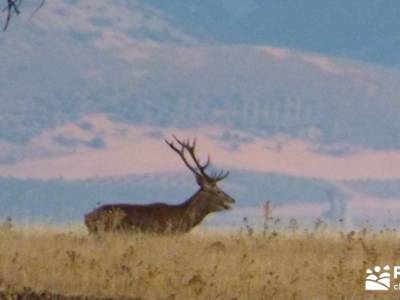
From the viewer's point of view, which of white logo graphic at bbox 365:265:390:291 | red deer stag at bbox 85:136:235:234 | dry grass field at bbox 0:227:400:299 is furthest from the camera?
red deer stag at bbox 85:136:235:234

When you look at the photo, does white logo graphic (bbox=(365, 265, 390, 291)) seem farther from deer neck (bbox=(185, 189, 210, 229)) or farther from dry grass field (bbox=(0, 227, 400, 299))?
deer neck (bbox=(185, 189, 210, 229))

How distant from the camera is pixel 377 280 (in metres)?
13.9

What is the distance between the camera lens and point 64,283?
1311cm

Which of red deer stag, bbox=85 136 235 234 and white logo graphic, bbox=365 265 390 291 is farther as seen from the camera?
red deer stag, bbox=85 136 235 234

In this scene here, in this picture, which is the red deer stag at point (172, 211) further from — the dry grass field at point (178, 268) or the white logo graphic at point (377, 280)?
the white logo graphic at point (377, 280)

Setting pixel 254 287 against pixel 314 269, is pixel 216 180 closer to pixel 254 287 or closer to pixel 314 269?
pixel 314 269

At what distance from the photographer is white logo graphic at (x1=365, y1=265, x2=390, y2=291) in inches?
530

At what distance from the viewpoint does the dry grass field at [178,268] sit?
12773mm

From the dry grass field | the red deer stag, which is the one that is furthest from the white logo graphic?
the red deer stag

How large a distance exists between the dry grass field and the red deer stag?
0.73 meters

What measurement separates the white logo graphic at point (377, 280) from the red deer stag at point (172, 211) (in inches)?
246

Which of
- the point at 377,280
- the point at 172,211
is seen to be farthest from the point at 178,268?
the point at 172,211

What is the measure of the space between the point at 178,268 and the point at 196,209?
8.12 metres

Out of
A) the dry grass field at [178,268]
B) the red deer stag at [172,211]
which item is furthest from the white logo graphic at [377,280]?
the red deer stag at [172,211]
